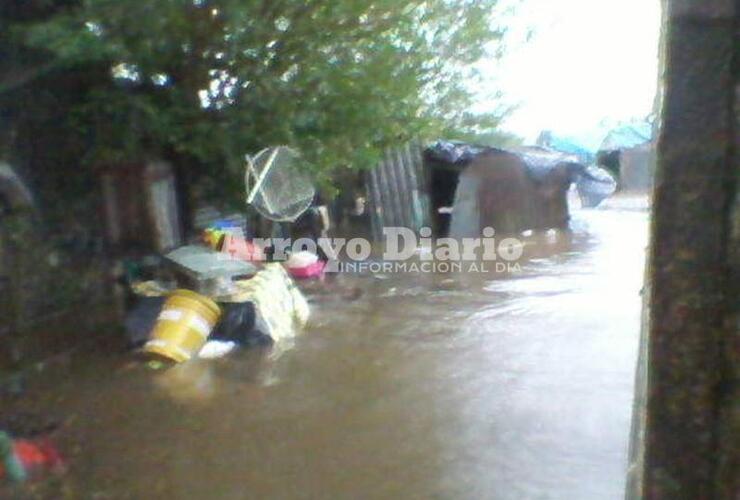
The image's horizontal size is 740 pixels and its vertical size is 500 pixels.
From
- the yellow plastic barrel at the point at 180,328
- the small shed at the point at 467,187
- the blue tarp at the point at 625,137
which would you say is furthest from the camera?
the blue tarp at the point at 625,137

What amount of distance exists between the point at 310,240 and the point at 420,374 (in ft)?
17.3

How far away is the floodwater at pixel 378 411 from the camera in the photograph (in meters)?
4.55

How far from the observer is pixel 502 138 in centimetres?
1545

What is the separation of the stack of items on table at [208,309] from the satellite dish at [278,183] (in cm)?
58

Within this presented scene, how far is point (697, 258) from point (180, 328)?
18.2 ft

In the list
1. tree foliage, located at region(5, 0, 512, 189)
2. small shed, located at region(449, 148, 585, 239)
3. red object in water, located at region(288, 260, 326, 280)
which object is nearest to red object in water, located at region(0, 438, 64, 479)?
tree foliage, located at region(5, 0, 512, 189)

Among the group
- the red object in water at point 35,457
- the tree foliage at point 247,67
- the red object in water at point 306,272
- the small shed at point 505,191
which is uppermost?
the tree foliage at point 247,67

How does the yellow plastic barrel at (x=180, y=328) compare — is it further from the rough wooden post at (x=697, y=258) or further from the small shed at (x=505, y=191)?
the small shed at (x=505, y=191)

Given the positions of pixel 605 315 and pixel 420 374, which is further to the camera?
pixel 605 315

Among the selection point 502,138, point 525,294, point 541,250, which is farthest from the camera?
point 502,138

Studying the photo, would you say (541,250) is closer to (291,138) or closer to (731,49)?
(291,138)

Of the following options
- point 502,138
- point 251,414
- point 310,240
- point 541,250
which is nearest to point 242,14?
point 251,414

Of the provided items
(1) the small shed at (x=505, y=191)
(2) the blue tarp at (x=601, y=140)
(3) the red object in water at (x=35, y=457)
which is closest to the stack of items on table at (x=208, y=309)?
(3) the red object in water at (x=35, y=457)

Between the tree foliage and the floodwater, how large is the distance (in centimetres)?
163
